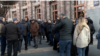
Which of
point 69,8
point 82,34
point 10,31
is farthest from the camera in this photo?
point 69,8

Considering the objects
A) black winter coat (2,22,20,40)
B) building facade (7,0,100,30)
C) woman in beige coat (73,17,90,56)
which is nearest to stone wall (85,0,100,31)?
building facade (7,0,100,30)

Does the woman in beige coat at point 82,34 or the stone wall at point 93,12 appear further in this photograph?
the stone wall at point 93,12

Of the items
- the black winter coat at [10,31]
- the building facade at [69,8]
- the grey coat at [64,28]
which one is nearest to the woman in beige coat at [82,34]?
the grey coat at [64,28]

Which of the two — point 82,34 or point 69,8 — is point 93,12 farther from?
point 82,34

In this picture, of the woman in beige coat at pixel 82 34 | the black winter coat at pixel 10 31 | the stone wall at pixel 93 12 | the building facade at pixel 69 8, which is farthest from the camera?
the building facade at pixel 69 8

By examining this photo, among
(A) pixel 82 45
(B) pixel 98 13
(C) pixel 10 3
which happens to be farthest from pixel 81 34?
(C) pixel 10 3

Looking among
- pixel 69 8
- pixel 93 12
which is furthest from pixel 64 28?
pixel 69 8

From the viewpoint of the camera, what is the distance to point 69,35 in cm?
442

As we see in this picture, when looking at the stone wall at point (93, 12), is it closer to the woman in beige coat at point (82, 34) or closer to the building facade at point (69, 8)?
the building facade at point (69, 8)

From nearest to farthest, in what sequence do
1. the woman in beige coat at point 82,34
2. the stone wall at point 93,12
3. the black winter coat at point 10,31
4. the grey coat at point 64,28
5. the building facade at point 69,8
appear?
the woman in beige coat at point 82,34 → the grey coat at point 64,28 → the black winter coat at point 10,31 → the stone wall at point 93,12 → the building facade at point 69,8

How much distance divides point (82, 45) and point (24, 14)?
26.8 m

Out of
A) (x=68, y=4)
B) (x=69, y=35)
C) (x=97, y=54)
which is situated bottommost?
(x=97, y=54)

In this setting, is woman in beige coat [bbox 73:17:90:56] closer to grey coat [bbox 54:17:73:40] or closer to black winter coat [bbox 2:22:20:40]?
grey coat [bbox 54:17:73:40]

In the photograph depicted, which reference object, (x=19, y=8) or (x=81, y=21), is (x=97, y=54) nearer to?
(x=81, y=21)
